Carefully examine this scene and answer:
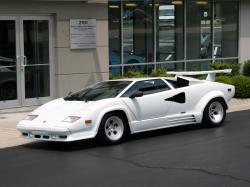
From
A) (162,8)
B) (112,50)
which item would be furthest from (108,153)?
(162,8)

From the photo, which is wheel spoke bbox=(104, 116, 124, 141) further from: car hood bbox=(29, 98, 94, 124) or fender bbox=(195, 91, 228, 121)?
fender bbox=(195, 91, 228, 121)

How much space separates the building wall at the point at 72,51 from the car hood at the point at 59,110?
4.86 m

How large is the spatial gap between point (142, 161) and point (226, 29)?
44.7 ft

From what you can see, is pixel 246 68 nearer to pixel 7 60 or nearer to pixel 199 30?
pixel 199 30

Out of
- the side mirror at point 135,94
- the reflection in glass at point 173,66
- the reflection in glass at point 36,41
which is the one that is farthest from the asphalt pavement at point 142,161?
the reflection in glass at point 173,66

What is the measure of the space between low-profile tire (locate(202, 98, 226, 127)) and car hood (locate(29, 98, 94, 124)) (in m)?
2.77

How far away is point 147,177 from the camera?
7.96 metres

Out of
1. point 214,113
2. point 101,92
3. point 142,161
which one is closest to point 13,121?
point 101,92

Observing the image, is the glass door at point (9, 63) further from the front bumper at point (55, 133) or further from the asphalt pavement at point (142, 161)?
the front bumper at point (55, 133)

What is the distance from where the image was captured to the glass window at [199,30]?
20656mm

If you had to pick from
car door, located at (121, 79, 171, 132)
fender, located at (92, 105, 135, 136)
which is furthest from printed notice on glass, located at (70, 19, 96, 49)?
fender, located at (92, 105, 135, 136)

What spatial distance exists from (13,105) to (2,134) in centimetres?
327

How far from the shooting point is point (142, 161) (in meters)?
9.10

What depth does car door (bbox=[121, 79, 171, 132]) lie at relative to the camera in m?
11.2
